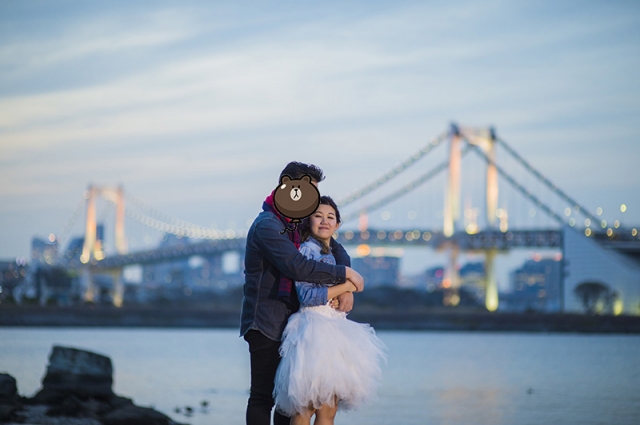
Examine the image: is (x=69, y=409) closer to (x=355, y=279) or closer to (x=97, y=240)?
(x=355, y=279)

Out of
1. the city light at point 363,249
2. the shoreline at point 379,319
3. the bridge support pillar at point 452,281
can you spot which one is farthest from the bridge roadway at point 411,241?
the shoreline at point 379,319

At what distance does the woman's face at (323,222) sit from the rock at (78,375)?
6.81 meters

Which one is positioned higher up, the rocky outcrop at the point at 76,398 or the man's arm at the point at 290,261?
the man's arm at the point at 290,261

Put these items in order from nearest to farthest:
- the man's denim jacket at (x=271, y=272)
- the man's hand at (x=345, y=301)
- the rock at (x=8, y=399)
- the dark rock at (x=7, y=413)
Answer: the man's denim jacket at (x=271, y=272), the man's hand at (x=345, y=301), the dark rock at (x=7, y=413), the rock at (x=8, y=399)

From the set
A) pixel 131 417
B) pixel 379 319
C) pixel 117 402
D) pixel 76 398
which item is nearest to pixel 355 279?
pixel 131 417

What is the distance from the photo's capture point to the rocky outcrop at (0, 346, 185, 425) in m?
8.52

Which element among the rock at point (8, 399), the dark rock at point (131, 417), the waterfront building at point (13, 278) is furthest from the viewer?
the waterfront building at point (13, 278)

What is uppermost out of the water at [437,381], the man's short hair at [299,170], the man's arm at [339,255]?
the man's short hair at [299,170]

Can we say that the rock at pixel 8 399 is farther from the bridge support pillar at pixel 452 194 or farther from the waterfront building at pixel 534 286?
the waterfront building at pixel 534 286

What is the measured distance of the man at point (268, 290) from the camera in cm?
357

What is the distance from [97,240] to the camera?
2414 inches

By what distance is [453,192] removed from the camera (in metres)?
47.7

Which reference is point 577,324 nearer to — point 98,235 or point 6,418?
point 98,235

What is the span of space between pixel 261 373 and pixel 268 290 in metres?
0.27
